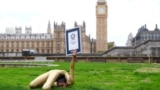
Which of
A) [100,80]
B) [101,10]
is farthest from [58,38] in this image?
[100,80]

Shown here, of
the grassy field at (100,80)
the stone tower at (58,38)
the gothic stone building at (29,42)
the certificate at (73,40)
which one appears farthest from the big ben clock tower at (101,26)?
the certificate at (73,40)

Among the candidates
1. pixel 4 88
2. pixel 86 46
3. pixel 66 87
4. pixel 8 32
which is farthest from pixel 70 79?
pixel 8 32

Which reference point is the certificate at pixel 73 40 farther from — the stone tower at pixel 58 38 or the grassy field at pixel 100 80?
the stone tower at pixel 58 38

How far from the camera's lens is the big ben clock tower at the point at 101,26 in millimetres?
104188

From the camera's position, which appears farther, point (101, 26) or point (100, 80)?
point (101, 26)

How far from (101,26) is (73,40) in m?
97.0

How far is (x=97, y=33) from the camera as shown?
105m

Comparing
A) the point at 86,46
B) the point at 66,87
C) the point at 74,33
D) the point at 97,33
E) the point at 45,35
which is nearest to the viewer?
the point at 66,87

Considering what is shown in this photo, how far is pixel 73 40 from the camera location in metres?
10.7

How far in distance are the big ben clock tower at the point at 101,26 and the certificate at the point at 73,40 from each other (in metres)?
92.5

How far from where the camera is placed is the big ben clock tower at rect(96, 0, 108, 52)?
104 m

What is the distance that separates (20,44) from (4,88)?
13425 centimetres

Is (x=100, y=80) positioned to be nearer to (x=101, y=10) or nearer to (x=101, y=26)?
(x=101, y=26)

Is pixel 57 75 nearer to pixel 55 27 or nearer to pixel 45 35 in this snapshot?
pixel 55 27
